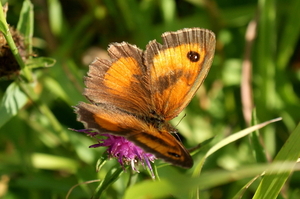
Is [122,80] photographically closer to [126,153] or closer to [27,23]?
[126,153]

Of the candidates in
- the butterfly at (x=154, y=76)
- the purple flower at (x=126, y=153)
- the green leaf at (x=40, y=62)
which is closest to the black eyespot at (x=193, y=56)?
the butterfly at (x=154, y=76)

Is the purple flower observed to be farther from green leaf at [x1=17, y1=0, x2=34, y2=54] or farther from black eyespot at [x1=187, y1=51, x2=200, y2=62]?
green leaf at [x1=17, y1=0, x2=34, y2=54]

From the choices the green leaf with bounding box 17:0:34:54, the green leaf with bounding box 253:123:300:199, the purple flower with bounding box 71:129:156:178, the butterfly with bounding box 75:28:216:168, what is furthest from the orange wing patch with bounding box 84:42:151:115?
the green leaf with bounding box 253:123:300:199

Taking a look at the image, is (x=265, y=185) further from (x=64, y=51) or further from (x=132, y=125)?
(x=64, y=51)

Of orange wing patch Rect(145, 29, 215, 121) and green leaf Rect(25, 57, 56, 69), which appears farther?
green leaf Rect(25, 57, 56, 69)

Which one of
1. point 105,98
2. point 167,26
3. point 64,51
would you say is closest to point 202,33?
point 105,98
